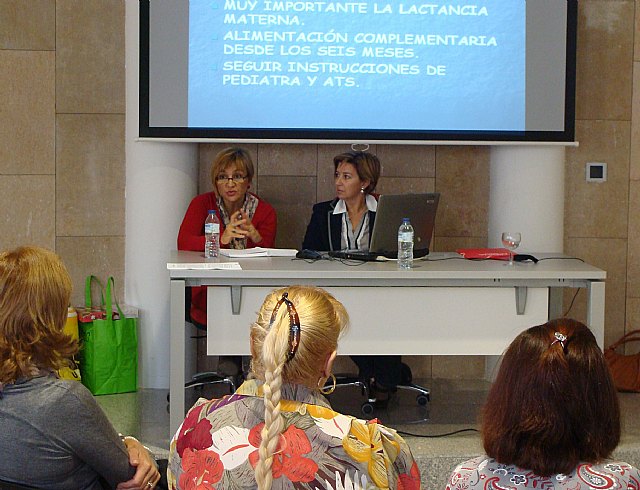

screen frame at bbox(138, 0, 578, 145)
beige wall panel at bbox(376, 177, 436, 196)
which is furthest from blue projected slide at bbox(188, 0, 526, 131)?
beige wall panel at bbox(376, 177, 436, 196)

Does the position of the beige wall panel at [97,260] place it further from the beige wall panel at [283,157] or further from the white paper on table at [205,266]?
the white paper on table at [205,266]

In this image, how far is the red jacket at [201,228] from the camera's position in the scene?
4746mm

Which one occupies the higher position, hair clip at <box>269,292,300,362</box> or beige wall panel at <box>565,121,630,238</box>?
beige wall panel at <box>565,121,630,238</box>

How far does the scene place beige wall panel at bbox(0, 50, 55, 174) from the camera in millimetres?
5305

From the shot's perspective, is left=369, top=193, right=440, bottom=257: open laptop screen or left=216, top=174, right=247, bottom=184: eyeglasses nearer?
left=369, top=193, right=440, bottom=257: open laptop screen

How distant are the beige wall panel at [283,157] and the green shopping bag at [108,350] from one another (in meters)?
1.08

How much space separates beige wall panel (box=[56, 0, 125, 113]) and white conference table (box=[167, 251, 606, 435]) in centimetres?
156

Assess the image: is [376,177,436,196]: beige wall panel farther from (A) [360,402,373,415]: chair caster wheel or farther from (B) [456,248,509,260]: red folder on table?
(A) [360,402,373,415]: chair caster wheel

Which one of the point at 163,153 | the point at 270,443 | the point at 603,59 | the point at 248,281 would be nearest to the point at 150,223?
the point at 163,153

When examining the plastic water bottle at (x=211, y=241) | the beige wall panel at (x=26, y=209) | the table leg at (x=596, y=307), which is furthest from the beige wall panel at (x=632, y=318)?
the beige wall panel at (x=26, y=209)

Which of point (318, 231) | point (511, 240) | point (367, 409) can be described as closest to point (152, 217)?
point (318, 231)

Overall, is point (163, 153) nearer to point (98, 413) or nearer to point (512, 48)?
point (512, 48)

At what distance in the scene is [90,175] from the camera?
212 inches

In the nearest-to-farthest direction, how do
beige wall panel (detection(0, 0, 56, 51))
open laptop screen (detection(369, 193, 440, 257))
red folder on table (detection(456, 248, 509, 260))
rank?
open laptop screen (detection(369, 193, 440, 257)), red folder on table (detection(456, 248, 509, 260)), beige wall panel (detection(0, 0, 56, 51))
